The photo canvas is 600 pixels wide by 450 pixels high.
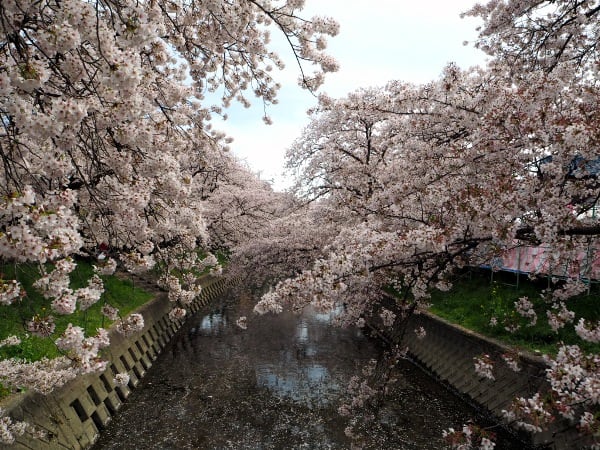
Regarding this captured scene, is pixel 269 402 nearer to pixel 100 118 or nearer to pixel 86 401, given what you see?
pixel 86 401

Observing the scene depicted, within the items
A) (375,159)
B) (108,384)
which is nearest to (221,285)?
(375,159)

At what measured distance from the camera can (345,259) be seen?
19.2 feet

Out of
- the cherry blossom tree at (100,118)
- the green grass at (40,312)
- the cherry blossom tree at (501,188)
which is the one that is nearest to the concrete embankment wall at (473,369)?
the cherry blossom tree at (501,188)

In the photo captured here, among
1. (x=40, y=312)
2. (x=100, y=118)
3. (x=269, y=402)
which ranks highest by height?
(x=100, y=118)

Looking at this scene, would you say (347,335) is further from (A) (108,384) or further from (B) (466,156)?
(B) (466,156)

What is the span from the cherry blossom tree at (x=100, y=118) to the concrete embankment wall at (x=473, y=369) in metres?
6.06

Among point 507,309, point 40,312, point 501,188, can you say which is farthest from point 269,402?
point 501,188

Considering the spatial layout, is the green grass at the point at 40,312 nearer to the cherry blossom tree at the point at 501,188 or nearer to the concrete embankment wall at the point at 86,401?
the concrete embankment wall at the point at 86,401

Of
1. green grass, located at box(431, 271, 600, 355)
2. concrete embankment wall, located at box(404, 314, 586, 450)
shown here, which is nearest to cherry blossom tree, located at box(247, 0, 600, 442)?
concrete embankment wall, located at box(404, 314, 586, 450)

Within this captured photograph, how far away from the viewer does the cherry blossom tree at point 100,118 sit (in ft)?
10.9

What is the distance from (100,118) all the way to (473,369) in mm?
10108

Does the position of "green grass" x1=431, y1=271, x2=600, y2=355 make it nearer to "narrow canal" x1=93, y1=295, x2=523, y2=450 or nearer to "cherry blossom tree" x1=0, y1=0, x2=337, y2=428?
"narrow canal" x1=93, y1=295, x2=523, y2=450

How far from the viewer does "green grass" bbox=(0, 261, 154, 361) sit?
7.74 metres

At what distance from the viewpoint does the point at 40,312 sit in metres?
10.5
